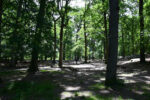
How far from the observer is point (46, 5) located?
1220 centimetres

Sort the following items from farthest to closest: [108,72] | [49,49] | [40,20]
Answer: [49,49] < [40,20] < [108,72]

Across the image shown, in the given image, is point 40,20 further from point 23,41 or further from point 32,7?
point 23,41

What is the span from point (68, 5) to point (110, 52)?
1275cm

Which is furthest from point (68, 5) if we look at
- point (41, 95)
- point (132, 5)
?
point (41, 95)

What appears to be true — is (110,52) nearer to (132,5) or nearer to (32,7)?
(32,7)

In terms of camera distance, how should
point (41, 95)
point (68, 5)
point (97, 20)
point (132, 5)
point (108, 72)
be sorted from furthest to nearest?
point (97, 20) → point (132, 5) → point (68, 5) → point (108, 72) → point (41, 95)

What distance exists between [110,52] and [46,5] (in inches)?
329

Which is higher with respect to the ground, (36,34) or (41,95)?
(36,34)

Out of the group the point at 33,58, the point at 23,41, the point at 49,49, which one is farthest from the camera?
the point at 33,58

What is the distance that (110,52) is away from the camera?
6.47 meters

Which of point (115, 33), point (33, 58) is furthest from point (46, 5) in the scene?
point (115, 33)

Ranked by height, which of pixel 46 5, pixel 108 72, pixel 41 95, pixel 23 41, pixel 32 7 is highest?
pixel 46 5

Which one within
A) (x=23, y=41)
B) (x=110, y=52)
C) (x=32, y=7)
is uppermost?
(x=32, y=7)

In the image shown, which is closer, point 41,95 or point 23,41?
point 41,95
